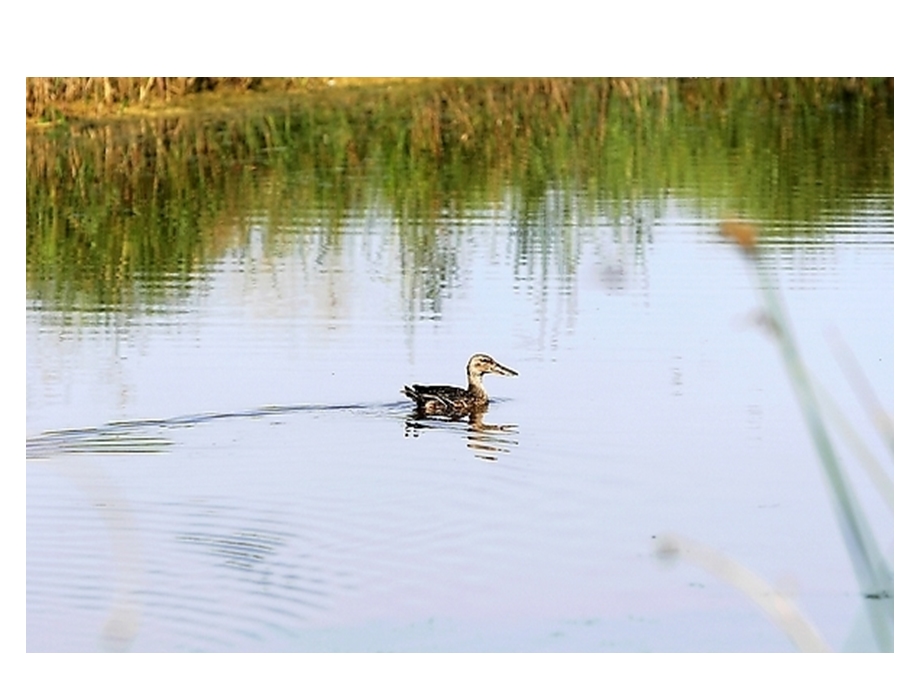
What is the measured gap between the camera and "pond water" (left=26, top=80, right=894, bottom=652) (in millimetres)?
6277

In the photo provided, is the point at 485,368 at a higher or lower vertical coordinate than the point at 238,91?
lower

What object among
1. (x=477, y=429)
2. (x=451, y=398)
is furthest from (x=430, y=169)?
(x=477, y=429)

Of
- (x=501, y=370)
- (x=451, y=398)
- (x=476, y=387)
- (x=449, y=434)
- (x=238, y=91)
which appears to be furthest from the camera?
(x=238, y=91)

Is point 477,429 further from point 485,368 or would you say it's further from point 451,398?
point 485,368

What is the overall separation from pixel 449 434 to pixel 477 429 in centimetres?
13

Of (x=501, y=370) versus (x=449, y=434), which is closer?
(x=449, y=434)

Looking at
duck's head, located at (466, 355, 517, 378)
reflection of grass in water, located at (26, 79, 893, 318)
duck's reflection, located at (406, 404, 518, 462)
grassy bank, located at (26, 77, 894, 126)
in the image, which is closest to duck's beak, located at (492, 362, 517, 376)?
duck's head, located at (466, 355, 517, 378)

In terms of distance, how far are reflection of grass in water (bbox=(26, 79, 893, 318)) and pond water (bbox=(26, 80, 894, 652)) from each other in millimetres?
75

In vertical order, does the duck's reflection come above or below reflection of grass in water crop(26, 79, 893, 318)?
below

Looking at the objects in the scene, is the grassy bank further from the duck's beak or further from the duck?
the duck

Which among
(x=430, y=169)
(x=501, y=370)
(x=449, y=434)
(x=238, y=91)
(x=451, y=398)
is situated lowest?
→ (x=449, y=434)

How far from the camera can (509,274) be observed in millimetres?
10406

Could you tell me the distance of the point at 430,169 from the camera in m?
13.0
